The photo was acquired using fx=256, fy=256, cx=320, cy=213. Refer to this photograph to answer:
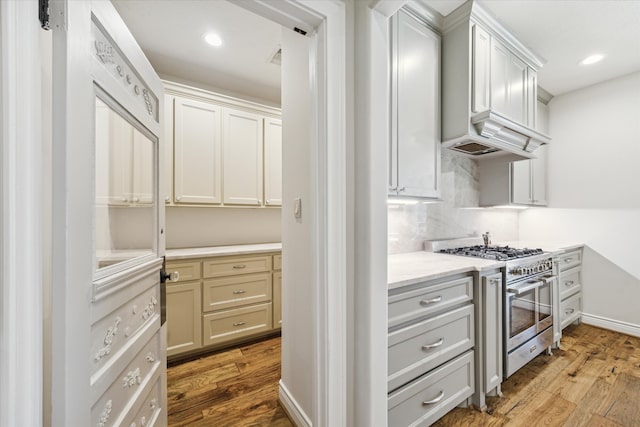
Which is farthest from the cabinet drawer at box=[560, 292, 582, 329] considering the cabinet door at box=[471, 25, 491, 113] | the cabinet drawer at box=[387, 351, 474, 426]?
the cabinet door at box=[471, 25, 491, 113]

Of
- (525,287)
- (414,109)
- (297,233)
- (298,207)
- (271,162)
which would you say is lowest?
(525,287)

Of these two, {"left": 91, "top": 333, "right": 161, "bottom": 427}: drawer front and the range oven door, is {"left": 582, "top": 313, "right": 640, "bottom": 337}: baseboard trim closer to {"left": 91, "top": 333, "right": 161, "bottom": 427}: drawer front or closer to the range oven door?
the range oven door

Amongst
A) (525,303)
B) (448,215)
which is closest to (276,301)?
(448,215)

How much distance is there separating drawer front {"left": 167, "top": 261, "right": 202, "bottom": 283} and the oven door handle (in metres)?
2.38

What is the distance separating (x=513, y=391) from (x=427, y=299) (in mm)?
1164

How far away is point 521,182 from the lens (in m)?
2.66

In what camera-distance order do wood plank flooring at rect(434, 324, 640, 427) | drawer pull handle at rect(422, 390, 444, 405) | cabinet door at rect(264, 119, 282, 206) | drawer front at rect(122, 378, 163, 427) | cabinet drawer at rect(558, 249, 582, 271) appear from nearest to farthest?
drawer front at rect(122, 378, 163, 427) → drawer pull handle at rect(422, 390, 444, 405) → wood plank flooring at rect(434, 324, 640, 427) → cabinet drawer at rect(558, 249, 582, 271) → cabinet door at rect(264, 119, 282, 206)

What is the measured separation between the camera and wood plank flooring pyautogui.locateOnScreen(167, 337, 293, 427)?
1.55 meters

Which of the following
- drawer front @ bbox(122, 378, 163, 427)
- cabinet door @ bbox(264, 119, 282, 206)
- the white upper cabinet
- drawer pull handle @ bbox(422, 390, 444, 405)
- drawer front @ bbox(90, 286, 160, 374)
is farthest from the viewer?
cabinet door @ bbox(264, 119, 282, 206)

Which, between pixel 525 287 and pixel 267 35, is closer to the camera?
pixel 525 287

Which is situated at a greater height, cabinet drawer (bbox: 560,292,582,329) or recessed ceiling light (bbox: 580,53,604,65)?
recessed ceiling light (bbox: 580,53,604,65)

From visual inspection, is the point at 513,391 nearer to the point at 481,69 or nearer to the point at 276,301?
the point at 276,301

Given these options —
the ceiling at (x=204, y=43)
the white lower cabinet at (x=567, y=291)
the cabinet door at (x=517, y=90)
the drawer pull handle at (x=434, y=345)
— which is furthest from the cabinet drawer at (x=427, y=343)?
the ceiling at (x=204, y=43)

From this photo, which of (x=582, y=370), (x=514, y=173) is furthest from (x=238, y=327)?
(x=514, y=173)
